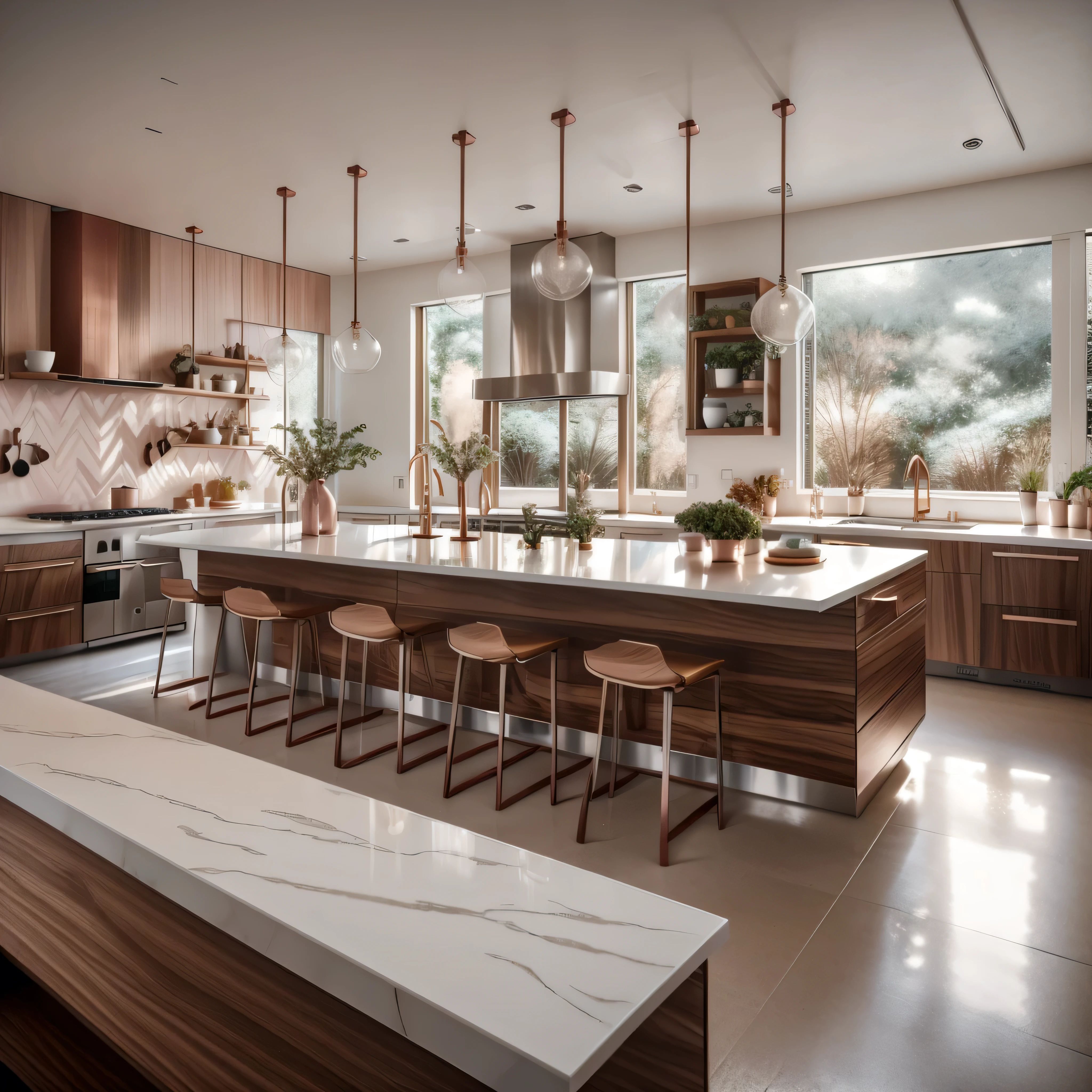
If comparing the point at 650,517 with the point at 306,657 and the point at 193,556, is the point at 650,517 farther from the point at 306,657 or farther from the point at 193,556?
the point at 193,556

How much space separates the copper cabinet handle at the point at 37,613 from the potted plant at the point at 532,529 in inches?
125

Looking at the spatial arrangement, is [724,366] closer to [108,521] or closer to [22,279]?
[108,521]

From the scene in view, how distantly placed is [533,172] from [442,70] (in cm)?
131

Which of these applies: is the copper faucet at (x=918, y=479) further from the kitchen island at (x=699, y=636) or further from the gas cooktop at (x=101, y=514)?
the gas cooktop at (x=101, y=514)

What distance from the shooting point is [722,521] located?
130 inches

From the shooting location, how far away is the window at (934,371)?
16.1ft

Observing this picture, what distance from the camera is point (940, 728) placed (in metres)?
3.80

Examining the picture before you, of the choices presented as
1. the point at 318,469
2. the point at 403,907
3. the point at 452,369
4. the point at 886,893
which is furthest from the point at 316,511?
the point at 403,907

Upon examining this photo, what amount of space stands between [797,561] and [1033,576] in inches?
76.4

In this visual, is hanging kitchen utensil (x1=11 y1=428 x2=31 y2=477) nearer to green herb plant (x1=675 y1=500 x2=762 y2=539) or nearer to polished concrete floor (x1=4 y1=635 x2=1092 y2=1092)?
polished concrete floor (x1=4 y1=635 x2=1092 y2=1092)

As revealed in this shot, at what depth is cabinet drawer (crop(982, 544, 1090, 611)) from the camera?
13.8ft

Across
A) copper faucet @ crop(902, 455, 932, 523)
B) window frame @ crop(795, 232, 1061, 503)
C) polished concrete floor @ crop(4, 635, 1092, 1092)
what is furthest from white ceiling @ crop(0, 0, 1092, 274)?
polished concrete floor @ crop(4, 635, 1092, 1092)

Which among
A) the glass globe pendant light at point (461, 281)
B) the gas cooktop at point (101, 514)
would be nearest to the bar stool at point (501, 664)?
the glass globe pendant light at point (461, 281)

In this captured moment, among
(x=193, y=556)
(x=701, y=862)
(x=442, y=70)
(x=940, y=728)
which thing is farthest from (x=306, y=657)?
(x=940, y=728)
